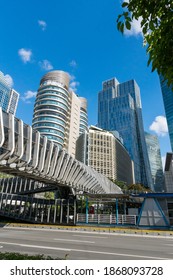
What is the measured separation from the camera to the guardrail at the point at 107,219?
26328 millimetres

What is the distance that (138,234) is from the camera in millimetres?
21047

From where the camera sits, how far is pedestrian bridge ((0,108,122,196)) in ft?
63.3

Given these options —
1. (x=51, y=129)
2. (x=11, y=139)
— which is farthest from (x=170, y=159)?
(x=11, y=139)

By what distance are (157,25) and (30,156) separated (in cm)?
1931

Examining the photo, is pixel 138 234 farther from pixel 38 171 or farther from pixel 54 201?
pixel 54 201

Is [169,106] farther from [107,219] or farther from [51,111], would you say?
[107,219]

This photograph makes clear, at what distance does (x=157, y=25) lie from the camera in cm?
449

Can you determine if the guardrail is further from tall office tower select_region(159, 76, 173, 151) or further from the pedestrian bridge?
tall office tower select_region(159, 76, 173, 151)

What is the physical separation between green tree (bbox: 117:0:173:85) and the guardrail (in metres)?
24.6

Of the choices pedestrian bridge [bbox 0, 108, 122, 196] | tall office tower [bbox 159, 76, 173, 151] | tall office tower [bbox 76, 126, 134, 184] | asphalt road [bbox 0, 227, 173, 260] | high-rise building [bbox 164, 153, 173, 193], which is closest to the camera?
asphalt road [bbox 0, 227, 173, 260]

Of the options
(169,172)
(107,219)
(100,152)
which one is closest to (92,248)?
(107,219)

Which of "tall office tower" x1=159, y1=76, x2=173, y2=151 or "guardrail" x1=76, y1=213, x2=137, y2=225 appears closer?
"guardrail" x1=76, y1=213, x2=137, y2=225

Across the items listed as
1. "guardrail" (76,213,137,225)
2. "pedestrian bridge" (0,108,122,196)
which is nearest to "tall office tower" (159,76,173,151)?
"guardrail" (76,213,137,225)

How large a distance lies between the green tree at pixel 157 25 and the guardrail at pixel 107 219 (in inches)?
968
